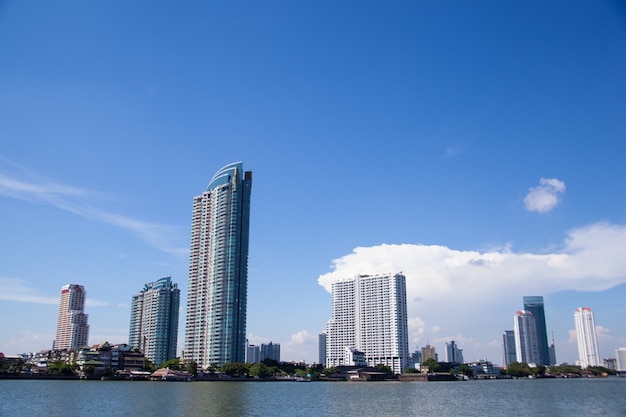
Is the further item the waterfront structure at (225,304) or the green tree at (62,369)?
the waterfront structure at (225,304)

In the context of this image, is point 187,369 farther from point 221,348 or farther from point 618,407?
point 618,407

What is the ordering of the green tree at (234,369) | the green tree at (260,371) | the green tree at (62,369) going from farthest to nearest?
1. the green tree at (260,371)
2. the green tree at (234,369)
3. the green tree at (62,369)

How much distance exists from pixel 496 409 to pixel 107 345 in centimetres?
14231

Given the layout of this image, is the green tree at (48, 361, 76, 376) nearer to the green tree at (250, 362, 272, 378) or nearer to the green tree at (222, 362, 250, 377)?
the green tree at (222, 362, 250, 377)

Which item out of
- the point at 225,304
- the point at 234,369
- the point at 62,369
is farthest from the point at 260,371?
the point at 62,369

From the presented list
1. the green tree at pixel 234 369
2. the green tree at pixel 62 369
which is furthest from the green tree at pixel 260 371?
the green tree at pixel 62 369

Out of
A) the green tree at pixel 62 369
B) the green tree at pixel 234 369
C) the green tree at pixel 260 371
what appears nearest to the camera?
the green tree at pixel 62 369

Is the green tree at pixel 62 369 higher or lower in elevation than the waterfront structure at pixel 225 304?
lower

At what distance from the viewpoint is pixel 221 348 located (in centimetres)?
18975

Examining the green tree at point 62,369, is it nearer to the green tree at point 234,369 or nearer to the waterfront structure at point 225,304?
the waterfront structure at point 225,304

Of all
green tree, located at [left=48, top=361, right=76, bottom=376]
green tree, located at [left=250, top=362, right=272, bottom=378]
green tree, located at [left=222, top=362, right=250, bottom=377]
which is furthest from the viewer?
green tree, located at [left=250, top=362, right=272, bottom=378]

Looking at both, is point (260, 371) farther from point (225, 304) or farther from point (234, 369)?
point (225, 304)

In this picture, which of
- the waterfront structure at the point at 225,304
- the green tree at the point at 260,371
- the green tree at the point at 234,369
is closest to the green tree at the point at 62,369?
the waterfront structure at the point at 225,304

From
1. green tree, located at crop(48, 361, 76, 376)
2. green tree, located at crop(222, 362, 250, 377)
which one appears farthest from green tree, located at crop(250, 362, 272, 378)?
green tree, located at crop(48, 361, 76, 376)
